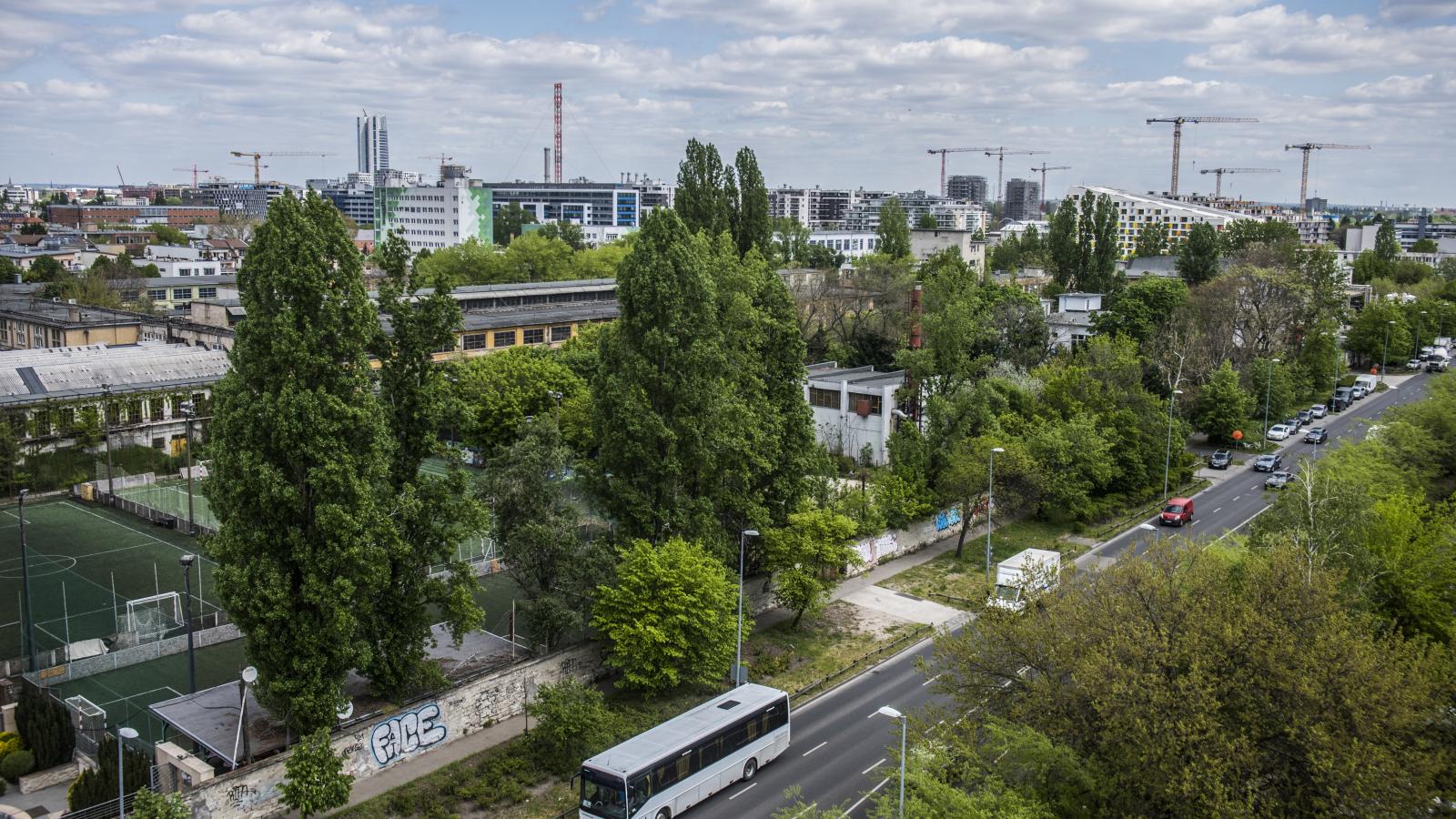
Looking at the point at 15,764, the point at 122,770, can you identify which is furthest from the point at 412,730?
the point at 15,764

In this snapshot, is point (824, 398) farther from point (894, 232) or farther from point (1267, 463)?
point (894, 232)

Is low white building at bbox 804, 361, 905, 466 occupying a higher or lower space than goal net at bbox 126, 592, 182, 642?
higher

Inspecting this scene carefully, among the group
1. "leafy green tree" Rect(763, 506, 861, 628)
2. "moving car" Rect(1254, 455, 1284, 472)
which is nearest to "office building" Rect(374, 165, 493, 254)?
"moving car" Rect(1254, 455, 1284, 472)

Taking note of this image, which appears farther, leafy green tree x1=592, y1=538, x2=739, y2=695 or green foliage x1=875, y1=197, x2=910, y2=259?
green foliage x1=875, y1=197, x2=910, y2=259

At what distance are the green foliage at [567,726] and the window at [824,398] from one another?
38.1 metres

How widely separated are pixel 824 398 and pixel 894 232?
5858 cm

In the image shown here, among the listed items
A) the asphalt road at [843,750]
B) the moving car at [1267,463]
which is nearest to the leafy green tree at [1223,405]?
the moving car at [1267,463]

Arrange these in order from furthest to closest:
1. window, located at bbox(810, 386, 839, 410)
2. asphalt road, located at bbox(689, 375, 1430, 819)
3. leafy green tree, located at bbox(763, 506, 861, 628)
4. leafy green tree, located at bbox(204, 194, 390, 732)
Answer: window, located at bbox(810, 386, 839, 410) < leafy green tree, located at bbox(763, 506, 861, 628) < asphalt road, located at bbox(689, 375, 1430, 819) < leafy green tree, located at bbox(204, 194, 390, 732)

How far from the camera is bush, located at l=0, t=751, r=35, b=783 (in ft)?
94.9

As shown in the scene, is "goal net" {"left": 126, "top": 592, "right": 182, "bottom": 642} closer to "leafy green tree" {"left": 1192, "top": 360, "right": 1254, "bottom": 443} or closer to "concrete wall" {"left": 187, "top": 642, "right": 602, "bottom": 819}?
"concrete wall" {"left": 187, "top": 642, "right": 602, "bottom": 819}

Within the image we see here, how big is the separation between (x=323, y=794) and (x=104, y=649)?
50.5 ft

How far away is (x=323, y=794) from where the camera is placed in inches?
984

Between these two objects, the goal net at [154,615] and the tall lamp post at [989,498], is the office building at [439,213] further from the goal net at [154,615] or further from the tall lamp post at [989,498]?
the goal net at [154,615]

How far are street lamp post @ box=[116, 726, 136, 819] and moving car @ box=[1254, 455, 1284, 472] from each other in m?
61.1
